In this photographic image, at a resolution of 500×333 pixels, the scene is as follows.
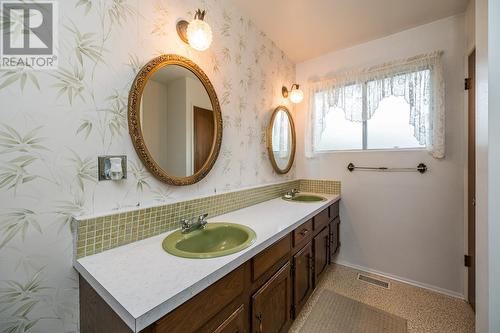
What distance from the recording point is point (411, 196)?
1.97m

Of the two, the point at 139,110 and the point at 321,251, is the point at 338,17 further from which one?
the point at 321,251

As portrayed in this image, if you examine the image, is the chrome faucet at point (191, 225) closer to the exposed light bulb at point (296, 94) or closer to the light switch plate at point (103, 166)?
the light switch plate at point (103, 166)

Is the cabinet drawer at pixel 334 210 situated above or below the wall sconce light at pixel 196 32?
below

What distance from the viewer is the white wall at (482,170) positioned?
93cm

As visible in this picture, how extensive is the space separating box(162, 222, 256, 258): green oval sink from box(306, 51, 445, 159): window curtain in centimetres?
161

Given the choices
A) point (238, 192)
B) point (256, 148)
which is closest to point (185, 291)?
point (238, 192)

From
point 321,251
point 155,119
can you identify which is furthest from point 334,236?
point 155,119

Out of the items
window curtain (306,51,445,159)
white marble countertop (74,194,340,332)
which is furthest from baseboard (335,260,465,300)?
white marble countertop (74,194,340,332)

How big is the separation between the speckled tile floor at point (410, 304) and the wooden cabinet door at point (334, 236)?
27cm

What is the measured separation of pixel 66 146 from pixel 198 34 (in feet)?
3.05

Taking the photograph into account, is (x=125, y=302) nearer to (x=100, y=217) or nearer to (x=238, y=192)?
(x=100, y=217)

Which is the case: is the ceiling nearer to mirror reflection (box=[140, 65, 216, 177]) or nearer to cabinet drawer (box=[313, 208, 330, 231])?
mirror reflection (box=[140, 65, 216, 177])

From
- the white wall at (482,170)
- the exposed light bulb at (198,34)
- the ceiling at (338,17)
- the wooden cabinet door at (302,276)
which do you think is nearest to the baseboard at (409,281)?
the wooden cabinet door at (302,276)

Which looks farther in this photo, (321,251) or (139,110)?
(321,251)
